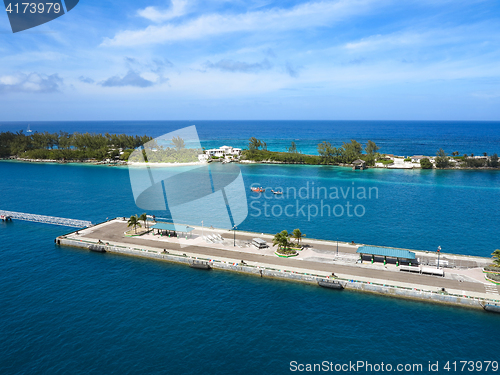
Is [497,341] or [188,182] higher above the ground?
[188,182]

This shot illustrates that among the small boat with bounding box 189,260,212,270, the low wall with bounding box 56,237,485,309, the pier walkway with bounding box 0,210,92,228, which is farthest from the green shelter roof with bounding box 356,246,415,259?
the pier walkway with bounding box 0,210,92,228

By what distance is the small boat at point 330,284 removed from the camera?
44.6 metres

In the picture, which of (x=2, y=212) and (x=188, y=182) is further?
(x=188, y=182)

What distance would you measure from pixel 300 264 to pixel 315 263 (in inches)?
A: 98.6

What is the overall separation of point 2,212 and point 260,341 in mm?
76831

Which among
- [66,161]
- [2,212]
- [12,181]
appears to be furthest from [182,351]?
[66,161]

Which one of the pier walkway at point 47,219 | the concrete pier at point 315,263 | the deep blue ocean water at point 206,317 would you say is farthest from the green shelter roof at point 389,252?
the pier walkway at point 47,219

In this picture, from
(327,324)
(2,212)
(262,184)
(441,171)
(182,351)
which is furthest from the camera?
(441,171)

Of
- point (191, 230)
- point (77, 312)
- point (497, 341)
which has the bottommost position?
point (497, 341)

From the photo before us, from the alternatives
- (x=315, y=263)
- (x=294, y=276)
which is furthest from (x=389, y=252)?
(x=294, y=276)

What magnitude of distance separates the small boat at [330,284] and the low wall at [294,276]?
2.25ft

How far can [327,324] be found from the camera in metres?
37.5

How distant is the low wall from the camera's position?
4097 centimetres

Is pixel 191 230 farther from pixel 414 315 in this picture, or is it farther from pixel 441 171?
pixel 441 171
